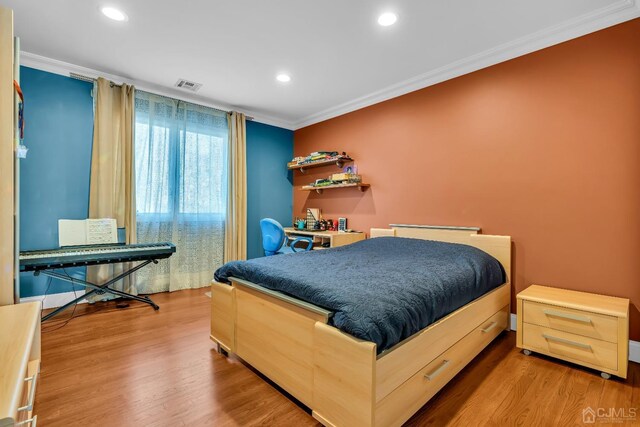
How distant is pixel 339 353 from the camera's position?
137cm

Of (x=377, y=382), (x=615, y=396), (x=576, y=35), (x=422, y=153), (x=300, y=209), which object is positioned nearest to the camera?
(x=377, y=382)

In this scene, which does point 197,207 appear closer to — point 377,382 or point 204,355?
point 204,355

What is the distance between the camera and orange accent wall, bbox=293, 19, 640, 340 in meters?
2.23

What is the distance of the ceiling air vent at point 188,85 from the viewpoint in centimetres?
351

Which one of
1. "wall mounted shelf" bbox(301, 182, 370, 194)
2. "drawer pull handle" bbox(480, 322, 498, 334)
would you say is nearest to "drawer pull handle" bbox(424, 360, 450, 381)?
"drawer pull handle" bbox(480, 322, 498, 334)

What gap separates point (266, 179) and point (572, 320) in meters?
4.04

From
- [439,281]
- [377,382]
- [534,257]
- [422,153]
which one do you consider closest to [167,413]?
[377,382]

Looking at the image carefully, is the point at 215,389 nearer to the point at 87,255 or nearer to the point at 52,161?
the point at 87,255

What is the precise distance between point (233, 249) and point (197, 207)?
78 centimetres

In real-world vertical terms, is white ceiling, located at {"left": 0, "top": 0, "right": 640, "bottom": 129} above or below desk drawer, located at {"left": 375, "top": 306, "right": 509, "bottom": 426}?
above

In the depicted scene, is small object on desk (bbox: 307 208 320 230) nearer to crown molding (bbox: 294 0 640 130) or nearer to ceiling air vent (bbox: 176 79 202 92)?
crown molding (bbox: 294 0 640 130)

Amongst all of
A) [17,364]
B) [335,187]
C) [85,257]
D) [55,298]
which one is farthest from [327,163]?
[17,364]

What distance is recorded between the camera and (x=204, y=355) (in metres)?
2.24

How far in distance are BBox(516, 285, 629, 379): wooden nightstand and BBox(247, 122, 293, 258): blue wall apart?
3.59 metres
